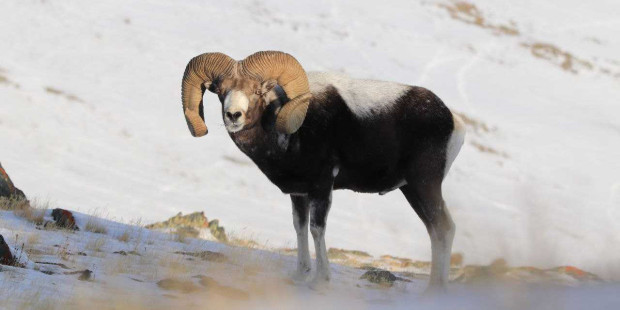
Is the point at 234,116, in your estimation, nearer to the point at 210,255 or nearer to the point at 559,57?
the point at 210,255

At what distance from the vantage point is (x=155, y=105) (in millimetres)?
41812

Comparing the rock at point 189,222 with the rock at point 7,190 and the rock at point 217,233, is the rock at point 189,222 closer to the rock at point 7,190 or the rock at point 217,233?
the rock at point 217,233

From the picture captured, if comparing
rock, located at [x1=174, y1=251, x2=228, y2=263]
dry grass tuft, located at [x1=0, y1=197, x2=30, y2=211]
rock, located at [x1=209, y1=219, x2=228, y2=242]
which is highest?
rock, located at [x1=209, y1=219, x2=228, y2=242]

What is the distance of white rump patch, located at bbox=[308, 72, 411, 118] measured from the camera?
10992 mm

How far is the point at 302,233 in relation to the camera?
1086cm

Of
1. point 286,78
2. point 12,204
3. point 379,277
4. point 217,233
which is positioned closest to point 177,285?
point 286,78

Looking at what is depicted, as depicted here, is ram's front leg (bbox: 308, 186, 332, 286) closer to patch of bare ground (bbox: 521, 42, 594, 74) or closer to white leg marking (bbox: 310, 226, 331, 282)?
white leg marking (bbox: 310, 226, 331, 282)

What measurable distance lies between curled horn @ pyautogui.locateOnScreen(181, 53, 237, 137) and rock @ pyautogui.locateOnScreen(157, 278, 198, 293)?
1790mm

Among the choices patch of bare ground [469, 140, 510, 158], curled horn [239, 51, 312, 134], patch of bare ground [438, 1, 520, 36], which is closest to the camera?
curled horn [239, 51, 312, 134]

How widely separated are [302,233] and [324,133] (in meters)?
1.23

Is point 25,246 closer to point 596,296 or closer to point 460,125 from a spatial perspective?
point 460,125

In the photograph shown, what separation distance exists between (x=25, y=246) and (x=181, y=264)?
1803 mm

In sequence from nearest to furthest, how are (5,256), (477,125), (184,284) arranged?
(5,256)
(184,284)
(477,125)

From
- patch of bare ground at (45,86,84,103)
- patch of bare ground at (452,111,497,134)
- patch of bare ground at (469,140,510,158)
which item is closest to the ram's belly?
patch of bare ground at (45,86,84,103)
